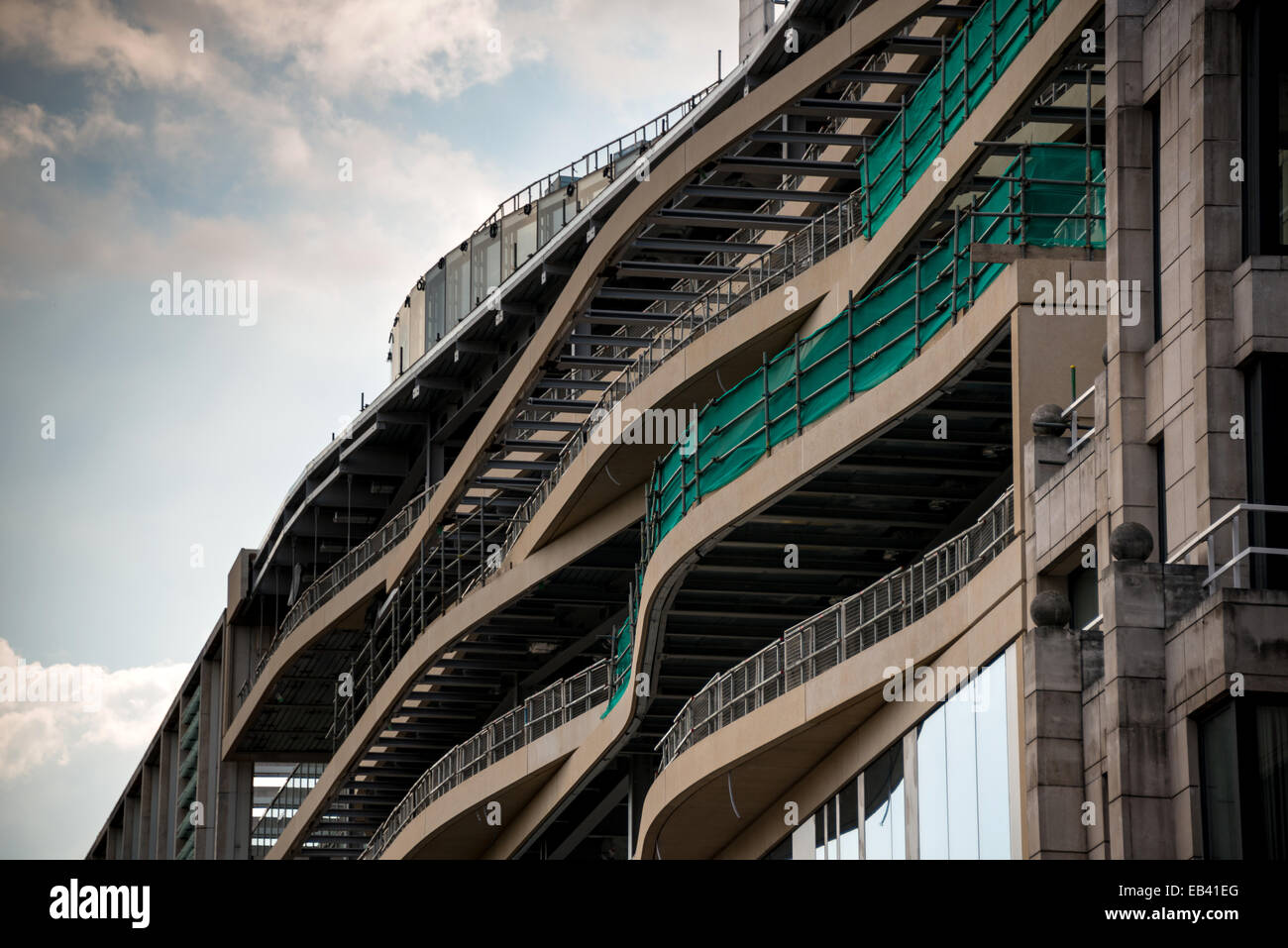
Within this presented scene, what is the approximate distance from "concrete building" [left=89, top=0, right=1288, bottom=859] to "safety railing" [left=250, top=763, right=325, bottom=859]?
28.8ft

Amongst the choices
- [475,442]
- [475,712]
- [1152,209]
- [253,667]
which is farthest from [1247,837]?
[253,667]

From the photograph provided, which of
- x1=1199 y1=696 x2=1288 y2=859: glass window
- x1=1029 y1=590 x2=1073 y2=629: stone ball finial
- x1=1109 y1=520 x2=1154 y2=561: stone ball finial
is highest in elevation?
x1=1109 y1=520 x2=1154 y2=561: stone ball finial

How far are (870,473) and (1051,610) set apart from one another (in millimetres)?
8912

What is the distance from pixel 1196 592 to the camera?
24078mm

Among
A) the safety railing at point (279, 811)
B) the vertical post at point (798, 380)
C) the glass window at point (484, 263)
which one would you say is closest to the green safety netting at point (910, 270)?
the vertical post at point (798, 380)

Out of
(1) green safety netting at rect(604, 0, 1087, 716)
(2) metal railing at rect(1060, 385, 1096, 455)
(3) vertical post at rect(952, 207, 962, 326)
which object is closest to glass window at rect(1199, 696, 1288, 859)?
(2) metal railing at rect(1060, 385, 1096, 455)

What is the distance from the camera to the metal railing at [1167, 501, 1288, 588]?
23125 millimetres

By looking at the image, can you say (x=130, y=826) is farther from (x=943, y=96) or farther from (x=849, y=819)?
(x=943, y=96)

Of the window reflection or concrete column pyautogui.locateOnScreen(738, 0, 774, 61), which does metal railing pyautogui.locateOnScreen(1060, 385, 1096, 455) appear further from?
concrete column pyautogui.locateOnScreen(738, 0, 774, 61)

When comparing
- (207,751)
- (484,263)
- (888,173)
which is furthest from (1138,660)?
(207,751)

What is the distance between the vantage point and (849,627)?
108 feet

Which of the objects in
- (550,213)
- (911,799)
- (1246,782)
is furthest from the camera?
(550,213)

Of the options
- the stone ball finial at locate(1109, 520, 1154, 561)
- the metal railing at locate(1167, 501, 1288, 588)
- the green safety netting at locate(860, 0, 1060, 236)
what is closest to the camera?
the metal railing at locate(1167, 501, 1288, 588)
